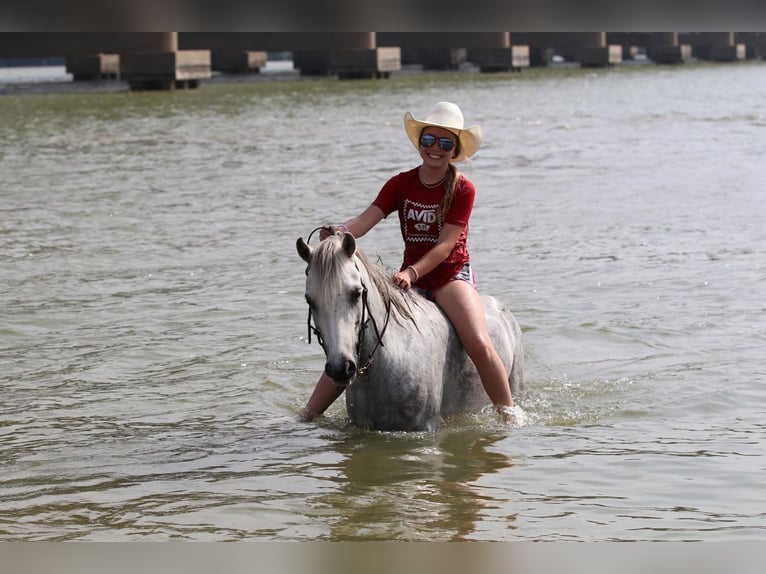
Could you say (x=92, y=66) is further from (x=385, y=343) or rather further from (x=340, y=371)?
(x=340, y=371)

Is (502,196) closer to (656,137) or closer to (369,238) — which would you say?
(369,238)

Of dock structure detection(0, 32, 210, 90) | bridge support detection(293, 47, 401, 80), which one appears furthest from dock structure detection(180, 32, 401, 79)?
dock structure detection(0, 32, 210, 90)

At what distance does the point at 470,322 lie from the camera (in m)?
6.87

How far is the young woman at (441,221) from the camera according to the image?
21.7ft

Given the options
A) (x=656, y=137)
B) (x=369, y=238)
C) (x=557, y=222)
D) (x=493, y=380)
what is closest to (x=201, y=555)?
(x=493, y=380)

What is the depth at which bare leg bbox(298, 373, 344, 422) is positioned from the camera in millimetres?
7367

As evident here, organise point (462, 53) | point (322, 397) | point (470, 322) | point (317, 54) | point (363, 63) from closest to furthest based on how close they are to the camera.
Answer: point (470, 322), point (322, 397), point (363, 63), point (317, 54), point (462, 53)

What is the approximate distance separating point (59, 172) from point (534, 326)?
15.7 meters

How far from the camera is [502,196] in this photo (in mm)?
20906

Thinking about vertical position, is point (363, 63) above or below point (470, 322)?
above

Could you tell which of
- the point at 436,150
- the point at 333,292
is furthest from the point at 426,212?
the point at 333,292

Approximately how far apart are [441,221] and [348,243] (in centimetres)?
125

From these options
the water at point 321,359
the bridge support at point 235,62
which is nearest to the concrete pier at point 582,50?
the bridge support at point 235,62

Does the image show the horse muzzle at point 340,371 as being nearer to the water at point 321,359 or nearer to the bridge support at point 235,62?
the water at point 321,359
